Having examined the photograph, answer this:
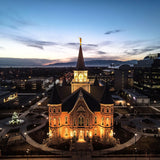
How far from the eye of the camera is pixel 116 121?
48.5 metres

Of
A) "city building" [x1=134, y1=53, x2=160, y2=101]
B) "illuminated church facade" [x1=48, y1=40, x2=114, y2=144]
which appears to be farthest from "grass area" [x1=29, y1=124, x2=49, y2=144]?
"city building" [x1=134, y1=53, x2=160, y2=101]

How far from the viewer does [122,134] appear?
39.4 metres

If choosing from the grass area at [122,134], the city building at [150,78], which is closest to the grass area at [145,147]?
the grass area at [122,134]

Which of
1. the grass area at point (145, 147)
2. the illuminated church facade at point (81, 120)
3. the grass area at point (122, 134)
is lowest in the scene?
the grass area at point (145, 147)

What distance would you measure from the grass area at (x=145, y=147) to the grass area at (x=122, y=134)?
9.85 feet

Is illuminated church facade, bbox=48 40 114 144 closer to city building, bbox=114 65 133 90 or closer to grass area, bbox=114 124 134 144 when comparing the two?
grass area, bbox=114 124 134 144

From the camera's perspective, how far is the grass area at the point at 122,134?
120 ft

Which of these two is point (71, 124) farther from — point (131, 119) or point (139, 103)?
point (139, 103)

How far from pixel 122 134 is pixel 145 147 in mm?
7485

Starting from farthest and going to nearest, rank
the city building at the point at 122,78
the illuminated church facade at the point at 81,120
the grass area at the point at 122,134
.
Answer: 1. the city building at the point at 122,78
2. the grass area at the point at 122,134
3. the illuminated church facade at the point at 81,120

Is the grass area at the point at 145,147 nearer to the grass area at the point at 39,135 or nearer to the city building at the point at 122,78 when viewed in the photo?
the grass area at the point at 39,135

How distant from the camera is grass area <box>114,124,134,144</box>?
1446 inches

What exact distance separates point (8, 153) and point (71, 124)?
56.1ft

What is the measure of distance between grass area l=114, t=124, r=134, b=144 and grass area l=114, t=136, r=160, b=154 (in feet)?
9.85
